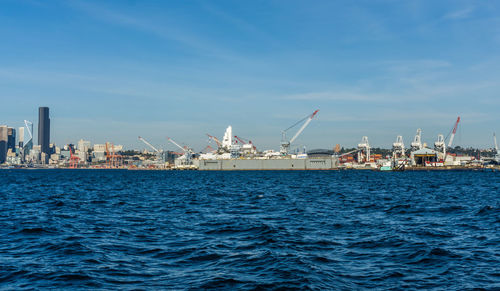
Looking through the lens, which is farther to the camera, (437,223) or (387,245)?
(437,223)

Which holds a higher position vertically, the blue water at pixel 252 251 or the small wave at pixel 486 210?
the blue water at pixel 252 251

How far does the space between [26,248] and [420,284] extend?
1559 cm

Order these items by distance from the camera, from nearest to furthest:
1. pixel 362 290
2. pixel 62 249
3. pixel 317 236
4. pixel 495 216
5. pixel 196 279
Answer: pixel 362 290 → pixel 196 279 → pixel 62 249 → pixel 317 236 → pixel 495 216

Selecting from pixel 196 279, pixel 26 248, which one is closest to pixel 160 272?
pixel 196 279

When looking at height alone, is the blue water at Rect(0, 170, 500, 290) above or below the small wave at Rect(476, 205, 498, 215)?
above

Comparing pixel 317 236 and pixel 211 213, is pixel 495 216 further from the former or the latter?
pixel 211 213

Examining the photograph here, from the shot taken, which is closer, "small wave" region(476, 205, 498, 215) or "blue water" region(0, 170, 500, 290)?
"blue water" region(0, 170, 500, 290)

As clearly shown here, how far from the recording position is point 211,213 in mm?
29812

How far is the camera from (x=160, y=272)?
13.5m

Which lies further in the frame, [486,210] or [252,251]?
[486,210]

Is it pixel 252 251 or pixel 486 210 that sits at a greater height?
pixel 252 251

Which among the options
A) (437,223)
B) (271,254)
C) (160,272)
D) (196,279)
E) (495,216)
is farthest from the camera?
(495,216)

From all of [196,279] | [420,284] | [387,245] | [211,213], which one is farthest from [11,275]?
[211,213]

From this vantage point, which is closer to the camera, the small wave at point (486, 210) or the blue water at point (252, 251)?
the blue water at point (252, 251)
